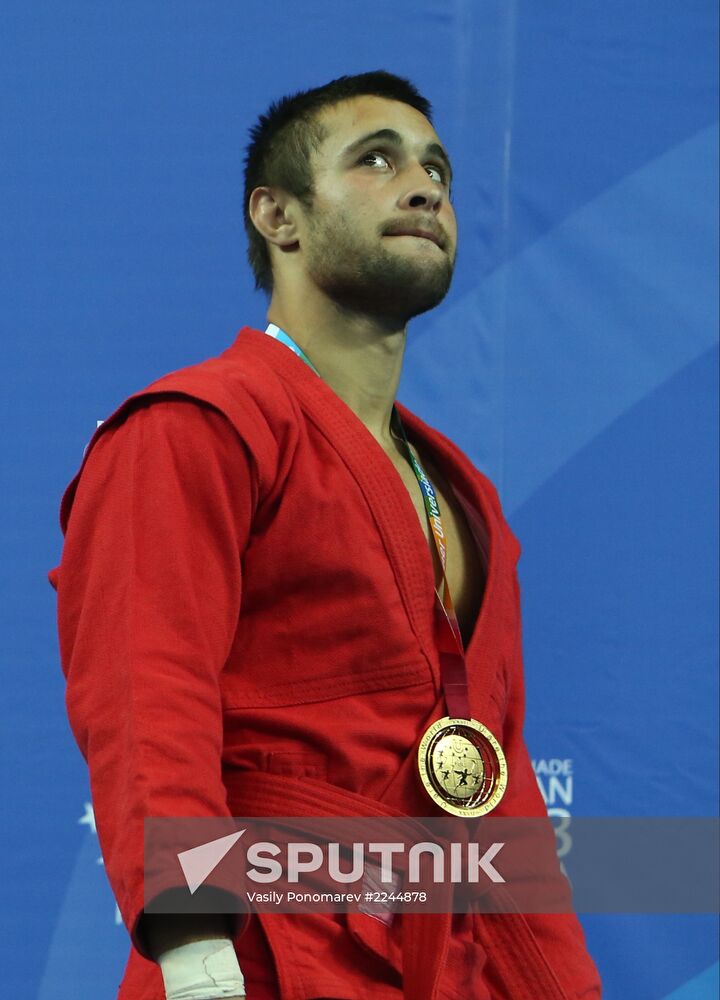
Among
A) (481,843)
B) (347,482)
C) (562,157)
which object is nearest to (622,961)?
(481,843)

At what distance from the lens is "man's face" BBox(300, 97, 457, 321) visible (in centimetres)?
152

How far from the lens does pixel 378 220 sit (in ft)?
5.01

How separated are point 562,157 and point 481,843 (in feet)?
3.81

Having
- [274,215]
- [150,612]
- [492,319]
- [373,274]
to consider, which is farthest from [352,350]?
[492,319]

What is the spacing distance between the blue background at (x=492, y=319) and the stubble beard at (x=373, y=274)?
494 mm

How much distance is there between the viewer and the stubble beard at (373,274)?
1514mm

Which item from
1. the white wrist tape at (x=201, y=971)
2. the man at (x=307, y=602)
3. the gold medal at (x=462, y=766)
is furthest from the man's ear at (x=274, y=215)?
the white wrist tape at (x=201, y=971)

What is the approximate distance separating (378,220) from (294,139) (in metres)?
0.20

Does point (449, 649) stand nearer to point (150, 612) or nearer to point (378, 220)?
point (150, 612)

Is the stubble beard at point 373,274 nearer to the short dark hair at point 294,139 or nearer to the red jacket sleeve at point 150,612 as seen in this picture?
the short dark hair at point 294,139

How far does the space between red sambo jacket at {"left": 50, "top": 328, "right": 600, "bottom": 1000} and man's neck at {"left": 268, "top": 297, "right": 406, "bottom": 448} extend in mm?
88

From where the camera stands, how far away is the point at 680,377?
218 cm

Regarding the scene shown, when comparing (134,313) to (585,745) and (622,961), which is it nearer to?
(585,745)

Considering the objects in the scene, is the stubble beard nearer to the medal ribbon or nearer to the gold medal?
the medal ribbon
